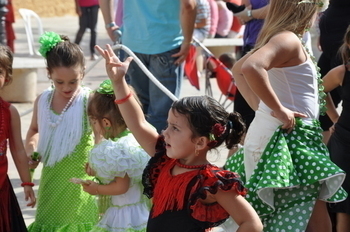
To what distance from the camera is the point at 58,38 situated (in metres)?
4.14

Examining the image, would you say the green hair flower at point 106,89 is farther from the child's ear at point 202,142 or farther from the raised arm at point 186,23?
the raised arm at point 186,23

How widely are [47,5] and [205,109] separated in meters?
18.1

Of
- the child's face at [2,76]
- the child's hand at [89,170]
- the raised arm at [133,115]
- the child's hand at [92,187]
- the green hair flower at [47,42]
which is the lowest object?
the child's hand at [89,170]

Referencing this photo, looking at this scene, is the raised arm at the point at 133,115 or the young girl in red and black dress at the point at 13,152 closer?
the raised arm at the point at 133,115

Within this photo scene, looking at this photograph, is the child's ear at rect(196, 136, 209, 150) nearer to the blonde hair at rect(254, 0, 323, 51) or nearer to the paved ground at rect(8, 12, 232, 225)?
the paved ground at rect(8, 12, 232, 225)

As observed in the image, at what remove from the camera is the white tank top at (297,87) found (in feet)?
11.5

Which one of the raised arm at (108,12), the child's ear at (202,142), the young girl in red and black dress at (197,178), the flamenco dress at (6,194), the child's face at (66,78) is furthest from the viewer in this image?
the raised arm at (108,12)

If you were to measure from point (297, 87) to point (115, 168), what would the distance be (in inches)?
37.7

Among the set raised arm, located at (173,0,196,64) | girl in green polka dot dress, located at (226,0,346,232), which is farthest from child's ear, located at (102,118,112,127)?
raised arm, located at (173,0,196,64)

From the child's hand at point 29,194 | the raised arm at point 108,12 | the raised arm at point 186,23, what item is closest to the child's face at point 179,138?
the child's hand at point 29,194

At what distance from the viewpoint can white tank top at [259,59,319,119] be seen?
3490mm

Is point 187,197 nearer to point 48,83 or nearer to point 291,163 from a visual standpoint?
point 291,163

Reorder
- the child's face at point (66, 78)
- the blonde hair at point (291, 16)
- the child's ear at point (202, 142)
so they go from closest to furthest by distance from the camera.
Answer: the child's ear at point (202, 142) → the blonde hair at point (291, 16) → the child's face at point (66, 78)

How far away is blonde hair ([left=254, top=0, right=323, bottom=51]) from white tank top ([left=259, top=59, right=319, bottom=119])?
17 centimetres
